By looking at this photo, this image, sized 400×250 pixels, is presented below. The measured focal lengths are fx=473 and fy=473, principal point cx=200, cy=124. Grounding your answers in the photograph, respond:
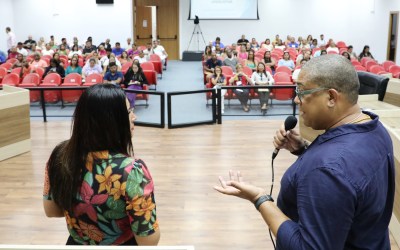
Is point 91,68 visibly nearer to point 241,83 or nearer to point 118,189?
point 241,83

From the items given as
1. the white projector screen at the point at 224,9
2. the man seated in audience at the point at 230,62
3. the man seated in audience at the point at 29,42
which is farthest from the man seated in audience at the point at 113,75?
the white projector screen at the point at 224,9

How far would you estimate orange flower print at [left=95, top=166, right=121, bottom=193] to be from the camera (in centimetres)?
187

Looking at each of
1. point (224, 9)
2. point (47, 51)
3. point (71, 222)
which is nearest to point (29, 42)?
point (47, 51)

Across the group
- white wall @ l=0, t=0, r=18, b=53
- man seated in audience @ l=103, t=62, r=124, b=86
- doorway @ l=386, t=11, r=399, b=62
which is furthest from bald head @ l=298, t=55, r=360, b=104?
white wall @ l=0, t=0, r=18, b=53

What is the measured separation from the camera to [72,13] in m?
21.5

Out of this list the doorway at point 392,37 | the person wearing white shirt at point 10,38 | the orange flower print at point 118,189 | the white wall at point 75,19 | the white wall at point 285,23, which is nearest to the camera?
the orange flower print at point 118,189

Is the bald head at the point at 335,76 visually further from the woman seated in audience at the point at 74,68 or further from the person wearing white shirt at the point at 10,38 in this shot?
the person wearing white shirt at the point at 10,38

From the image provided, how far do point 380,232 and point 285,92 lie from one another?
24.0 feet

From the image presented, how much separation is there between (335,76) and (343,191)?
0.39 meters

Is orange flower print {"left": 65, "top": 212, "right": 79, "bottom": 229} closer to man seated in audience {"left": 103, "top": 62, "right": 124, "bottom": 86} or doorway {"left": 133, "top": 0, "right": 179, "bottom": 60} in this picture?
man seated in audience {"left": 103, "top": 62, "right": 124, "bottom": 86}

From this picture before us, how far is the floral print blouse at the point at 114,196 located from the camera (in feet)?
6.13

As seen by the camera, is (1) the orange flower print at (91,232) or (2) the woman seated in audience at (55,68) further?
(2) the woman seated in audience at (55,68)

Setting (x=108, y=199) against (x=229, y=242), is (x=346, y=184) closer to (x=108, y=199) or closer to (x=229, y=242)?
(x=108, y=199)

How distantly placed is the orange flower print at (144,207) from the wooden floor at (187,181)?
7.18 ft
